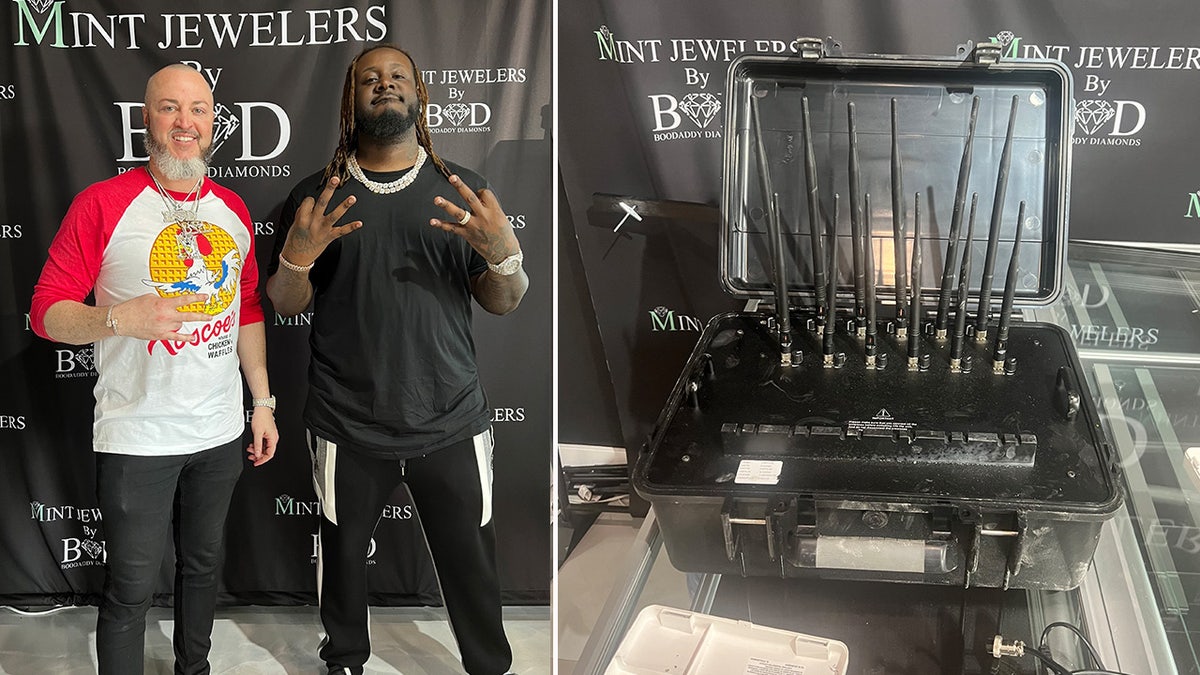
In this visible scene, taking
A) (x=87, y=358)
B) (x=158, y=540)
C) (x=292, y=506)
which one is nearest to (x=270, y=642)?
(x=292, y=506)

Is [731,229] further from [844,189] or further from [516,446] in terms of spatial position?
[516,446]

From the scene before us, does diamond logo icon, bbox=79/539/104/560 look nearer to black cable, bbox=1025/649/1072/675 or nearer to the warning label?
the warning label

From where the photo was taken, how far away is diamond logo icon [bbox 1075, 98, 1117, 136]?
1448 mm

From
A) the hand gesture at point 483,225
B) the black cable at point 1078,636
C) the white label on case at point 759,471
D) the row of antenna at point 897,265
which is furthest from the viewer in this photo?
the hand gesture at point 483,225

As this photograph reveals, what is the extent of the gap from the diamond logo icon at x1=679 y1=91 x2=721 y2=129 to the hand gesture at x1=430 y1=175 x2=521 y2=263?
0.48 metres

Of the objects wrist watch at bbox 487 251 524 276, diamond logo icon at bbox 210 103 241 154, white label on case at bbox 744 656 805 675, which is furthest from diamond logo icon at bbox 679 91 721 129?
white label on case at bbox 744 656 805 675

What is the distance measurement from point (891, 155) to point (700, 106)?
0.47m

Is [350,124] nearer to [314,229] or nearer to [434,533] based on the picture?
[314,229]

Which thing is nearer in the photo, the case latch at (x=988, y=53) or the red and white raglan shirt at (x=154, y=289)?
the case latch at (x=988, y=53)

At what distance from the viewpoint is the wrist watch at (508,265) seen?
4.31 feet

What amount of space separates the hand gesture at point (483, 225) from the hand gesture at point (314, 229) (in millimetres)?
127

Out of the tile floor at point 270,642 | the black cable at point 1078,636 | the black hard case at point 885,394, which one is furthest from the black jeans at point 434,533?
the black cable at point 1078,636

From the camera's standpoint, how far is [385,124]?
139cm

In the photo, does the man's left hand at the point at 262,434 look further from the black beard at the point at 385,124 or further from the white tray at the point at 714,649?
the white tray at the point at 714,649
